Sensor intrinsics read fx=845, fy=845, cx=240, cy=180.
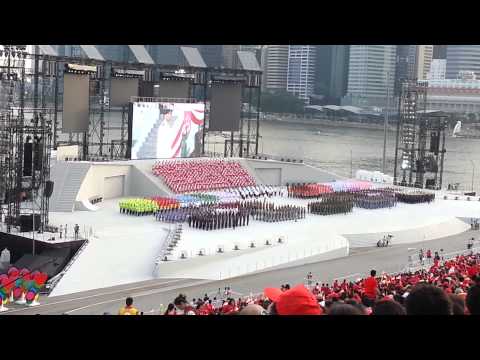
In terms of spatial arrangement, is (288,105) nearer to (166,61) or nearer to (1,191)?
(166,61)

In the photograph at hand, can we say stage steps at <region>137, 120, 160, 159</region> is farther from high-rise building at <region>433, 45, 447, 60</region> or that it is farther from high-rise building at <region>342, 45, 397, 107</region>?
high-rise building at <region>433, 45, 447, 60</region>

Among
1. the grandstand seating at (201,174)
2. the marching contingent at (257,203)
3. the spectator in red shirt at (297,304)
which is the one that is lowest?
the marching contingent at (257,203)

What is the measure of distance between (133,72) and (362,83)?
88.8m

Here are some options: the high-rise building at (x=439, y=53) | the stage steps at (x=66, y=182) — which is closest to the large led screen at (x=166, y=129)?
the stage steps at (x=66, y=182)

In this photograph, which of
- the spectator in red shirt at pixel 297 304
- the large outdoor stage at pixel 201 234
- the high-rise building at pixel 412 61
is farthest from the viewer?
the high-rise building at pixel 412 61

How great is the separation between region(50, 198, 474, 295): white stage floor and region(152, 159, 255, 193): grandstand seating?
267cm

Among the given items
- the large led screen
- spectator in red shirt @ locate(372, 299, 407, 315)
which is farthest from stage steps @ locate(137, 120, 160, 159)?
spectator in red shirt @ locate(372, 299, 407, 315)

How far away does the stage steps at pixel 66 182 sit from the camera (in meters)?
26.1

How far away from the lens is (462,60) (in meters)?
132

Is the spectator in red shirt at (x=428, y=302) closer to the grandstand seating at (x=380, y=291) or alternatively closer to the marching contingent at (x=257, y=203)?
the grandstand seating at (x=380, y=291)

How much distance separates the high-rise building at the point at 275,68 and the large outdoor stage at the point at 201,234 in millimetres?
90691

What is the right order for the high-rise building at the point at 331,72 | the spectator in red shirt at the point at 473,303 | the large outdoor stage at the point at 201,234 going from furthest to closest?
the high-rise building at the point at 331,72 < the large outdoor stage at the point at 201,234 < the spectator in red shirt at the point at 473,303
